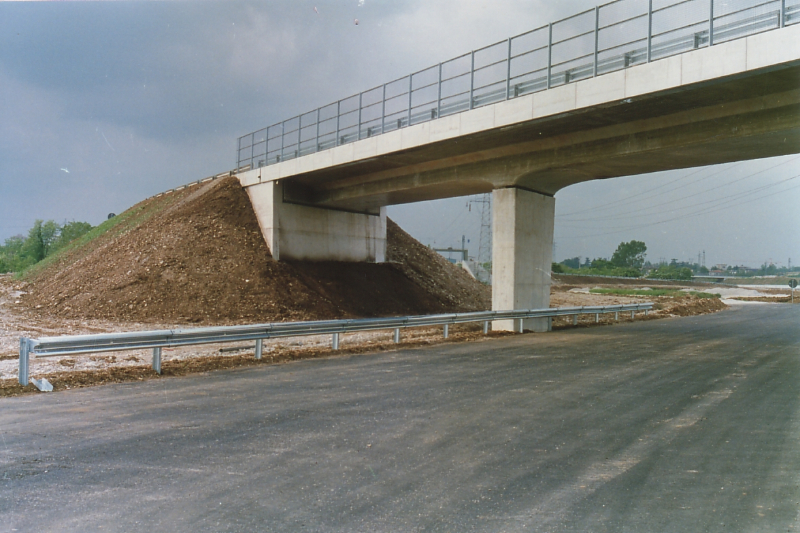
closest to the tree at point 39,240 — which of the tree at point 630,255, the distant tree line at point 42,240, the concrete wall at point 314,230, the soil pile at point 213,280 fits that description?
the distant tree line at point 42,240

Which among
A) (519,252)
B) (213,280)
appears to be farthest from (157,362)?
(213,280)

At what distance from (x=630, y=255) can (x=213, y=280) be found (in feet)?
240

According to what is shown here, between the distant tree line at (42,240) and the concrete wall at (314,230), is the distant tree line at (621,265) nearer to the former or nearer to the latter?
the concrete wall at (314,230)

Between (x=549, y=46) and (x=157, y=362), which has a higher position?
(x=549, y=46)

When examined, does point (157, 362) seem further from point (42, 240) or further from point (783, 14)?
point (42, 240)

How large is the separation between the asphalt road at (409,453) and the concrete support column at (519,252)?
28.8 ft

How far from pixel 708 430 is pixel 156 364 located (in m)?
9.06

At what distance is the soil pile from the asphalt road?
42.3 ft

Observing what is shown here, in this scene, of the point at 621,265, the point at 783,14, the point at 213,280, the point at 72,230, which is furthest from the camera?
the point at 621,265

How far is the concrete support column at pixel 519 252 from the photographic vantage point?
61.6ft

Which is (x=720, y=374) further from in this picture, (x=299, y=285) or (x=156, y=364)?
(x=299, y=285)

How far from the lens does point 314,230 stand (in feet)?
92.6

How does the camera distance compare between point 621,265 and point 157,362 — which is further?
point 621,265

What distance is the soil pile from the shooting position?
21.8m
